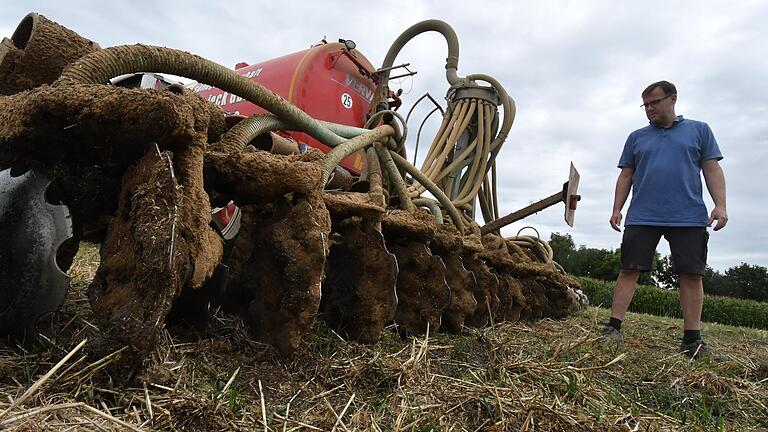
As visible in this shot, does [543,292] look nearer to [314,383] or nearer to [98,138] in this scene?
[314,383]

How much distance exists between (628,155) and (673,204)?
420mm

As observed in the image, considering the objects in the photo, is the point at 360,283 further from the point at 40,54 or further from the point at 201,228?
the point at 40,54

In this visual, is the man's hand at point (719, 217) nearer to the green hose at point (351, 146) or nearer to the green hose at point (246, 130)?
the green hose at point (351, 146)

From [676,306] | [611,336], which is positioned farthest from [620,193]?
[676,306]

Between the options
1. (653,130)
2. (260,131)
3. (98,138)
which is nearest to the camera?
(98,138)

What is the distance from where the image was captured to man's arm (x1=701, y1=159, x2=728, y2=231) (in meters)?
2.91

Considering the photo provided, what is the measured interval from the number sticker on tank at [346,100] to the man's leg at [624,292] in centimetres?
202

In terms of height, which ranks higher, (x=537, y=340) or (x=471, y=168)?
(x=471, y=168)

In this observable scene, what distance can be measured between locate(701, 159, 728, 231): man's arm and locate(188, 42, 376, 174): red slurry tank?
6.61 feet

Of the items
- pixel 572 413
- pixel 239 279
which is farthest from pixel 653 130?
pixel 239 279

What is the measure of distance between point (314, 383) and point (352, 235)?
25.7 inches

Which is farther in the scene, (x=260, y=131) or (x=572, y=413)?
(x=260, y=131)

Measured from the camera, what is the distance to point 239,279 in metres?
1.51

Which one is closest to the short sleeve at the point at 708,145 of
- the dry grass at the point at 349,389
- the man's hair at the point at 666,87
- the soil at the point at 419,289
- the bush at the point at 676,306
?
the man's hair at the point at 666,87
